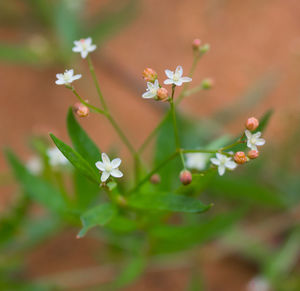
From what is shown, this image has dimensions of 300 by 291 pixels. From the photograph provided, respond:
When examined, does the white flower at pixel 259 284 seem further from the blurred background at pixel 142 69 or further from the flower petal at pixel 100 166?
the flower petal at pixel 100 166

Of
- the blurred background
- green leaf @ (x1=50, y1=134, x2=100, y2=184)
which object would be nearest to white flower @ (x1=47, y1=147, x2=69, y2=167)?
green leaf @ (x1=50, y1=134, x2=100, y2=184)

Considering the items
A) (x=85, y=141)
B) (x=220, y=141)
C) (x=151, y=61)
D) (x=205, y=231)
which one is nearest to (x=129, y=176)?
(x=205, y=231)

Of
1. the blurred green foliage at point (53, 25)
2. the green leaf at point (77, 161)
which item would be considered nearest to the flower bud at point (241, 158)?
the green leaf at point (77, 161)

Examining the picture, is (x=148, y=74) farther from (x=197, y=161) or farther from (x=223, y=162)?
(x=197, y=161)

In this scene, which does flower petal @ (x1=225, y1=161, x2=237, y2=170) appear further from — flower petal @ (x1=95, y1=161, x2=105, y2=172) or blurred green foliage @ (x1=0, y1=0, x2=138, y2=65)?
blurred green foliage @ (x1=0, y1=0, x2=138, y2=65)

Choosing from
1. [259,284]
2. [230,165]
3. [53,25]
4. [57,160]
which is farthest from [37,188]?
[53,25]

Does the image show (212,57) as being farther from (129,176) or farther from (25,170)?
(25,170)
